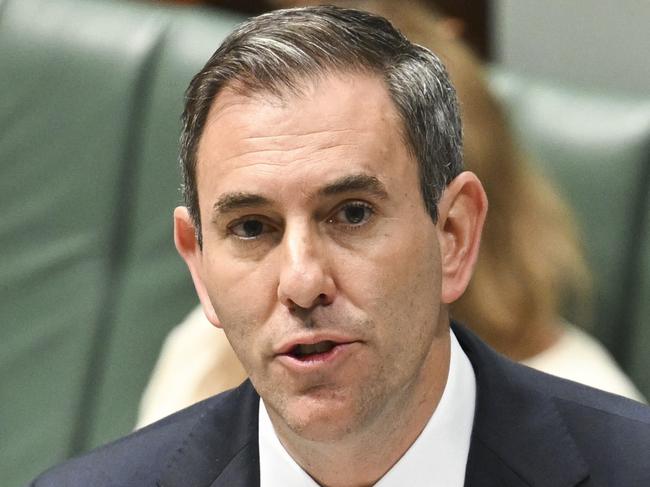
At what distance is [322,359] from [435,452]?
18cm

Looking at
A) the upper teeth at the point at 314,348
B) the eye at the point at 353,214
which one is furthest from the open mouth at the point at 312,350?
the eye at the point at 353,214

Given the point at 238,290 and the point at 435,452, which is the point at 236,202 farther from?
the point at 435,452

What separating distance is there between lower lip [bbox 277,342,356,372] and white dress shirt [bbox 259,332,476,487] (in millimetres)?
156

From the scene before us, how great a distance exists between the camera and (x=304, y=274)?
3.66 feet

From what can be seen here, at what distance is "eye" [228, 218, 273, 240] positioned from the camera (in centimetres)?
117

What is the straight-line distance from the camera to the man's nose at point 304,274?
1114 millimetres

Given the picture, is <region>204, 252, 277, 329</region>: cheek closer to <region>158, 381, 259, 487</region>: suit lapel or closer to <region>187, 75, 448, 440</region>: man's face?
<region>187, 75, 448, 440</region>: man's face

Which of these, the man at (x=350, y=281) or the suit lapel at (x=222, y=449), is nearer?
the man at (x=350, y=281)

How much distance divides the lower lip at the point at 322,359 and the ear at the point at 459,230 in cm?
15

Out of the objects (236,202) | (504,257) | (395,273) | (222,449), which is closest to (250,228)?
(236,202)

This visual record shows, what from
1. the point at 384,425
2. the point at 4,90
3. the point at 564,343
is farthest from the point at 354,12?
the point at 4,90

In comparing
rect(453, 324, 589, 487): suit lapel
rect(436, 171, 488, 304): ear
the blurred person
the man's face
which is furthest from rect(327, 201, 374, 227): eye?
the blurred person

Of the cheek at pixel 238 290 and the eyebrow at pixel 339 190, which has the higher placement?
the eyebrow at pixel 339 190

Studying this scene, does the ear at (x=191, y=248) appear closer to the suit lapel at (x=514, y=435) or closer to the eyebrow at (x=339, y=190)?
the eyebrow at (x=339, y=190)
